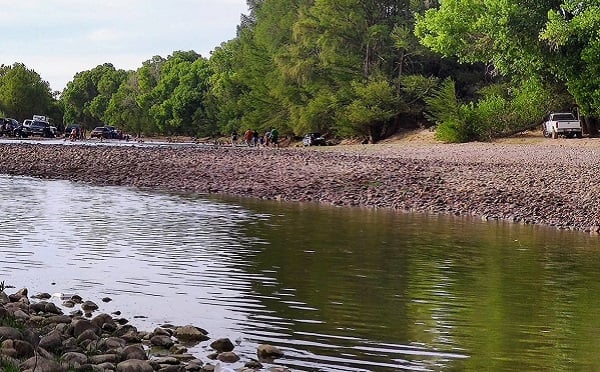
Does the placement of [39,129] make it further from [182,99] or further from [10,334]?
[10,334]

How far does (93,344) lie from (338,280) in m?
4.96

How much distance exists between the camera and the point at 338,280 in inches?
478

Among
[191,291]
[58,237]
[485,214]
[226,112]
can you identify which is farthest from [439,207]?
[226,112]

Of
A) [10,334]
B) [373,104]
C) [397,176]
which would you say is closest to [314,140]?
[373,104]

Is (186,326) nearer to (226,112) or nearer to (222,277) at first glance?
(222,277)

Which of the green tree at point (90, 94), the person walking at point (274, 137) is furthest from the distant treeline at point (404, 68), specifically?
the green tree at point (90, 94)

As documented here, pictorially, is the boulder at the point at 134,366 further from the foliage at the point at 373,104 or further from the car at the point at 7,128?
the car at the point at 7,128

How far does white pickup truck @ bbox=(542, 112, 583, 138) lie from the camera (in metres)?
45.0

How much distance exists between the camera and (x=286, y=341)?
8.70m

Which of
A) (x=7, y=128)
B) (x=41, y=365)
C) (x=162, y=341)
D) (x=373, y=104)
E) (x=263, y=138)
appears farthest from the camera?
(x=7, y=128)

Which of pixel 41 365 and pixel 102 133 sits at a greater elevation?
pixel 102 133

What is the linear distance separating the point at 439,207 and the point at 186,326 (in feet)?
48.3

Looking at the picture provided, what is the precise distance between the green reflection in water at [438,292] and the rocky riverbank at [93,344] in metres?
0.99

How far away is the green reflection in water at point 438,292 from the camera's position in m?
8.51
